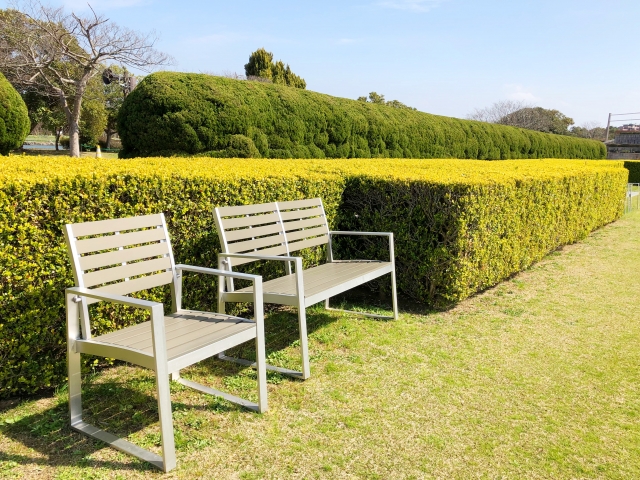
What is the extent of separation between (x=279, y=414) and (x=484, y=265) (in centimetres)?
345

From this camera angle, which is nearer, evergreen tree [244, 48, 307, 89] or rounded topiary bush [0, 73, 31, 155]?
rounded topiary bush [0, 73, 31, 155]

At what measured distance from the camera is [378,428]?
2850 mm

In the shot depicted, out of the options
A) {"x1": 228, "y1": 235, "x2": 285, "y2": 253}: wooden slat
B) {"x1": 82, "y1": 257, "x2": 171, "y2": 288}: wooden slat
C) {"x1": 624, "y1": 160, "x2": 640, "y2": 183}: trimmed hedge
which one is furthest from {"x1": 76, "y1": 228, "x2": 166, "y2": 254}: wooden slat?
{"x1": 624, "y1": 160, "x2": 640, "y2": 183}: trimmed hedge

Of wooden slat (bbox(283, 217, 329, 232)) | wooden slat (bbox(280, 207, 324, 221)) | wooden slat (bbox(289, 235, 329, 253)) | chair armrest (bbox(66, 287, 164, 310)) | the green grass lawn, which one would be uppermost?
wooden slat (bbox(280, 207, 324, 221))

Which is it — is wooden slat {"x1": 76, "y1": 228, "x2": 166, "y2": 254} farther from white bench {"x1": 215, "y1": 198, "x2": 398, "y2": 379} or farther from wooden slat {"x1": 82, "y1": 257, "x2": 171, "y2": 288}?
white bench {"x1": 215, "y1": 198, "x2": 398, "y2": 379}

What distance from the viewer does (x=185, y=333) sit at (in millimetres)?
2783

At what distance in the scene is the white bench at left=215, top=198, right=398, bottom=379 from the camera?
11.5 feet

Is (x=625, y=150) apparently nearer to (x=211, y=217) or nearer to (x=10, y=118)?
(x=10, y=118)

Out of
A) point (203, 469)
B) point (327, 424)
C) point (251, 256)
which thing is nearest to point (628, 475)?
point (327, 424)

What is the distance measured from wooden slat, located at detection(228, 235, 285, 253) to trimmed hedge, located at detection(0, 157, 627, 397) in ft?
0.98

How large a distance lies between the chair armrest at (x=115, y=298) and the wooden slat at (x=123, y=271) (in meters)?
0.09

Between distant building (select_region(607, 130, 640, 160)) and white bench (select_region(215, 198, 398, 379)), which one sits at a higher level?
distant building (select_region(607, 130, 640, 160))

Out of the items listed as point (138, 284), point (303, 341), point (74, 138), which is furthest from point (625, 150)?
point (138, 284)

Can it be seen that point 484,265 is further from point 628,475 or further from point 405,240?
point 628,475
